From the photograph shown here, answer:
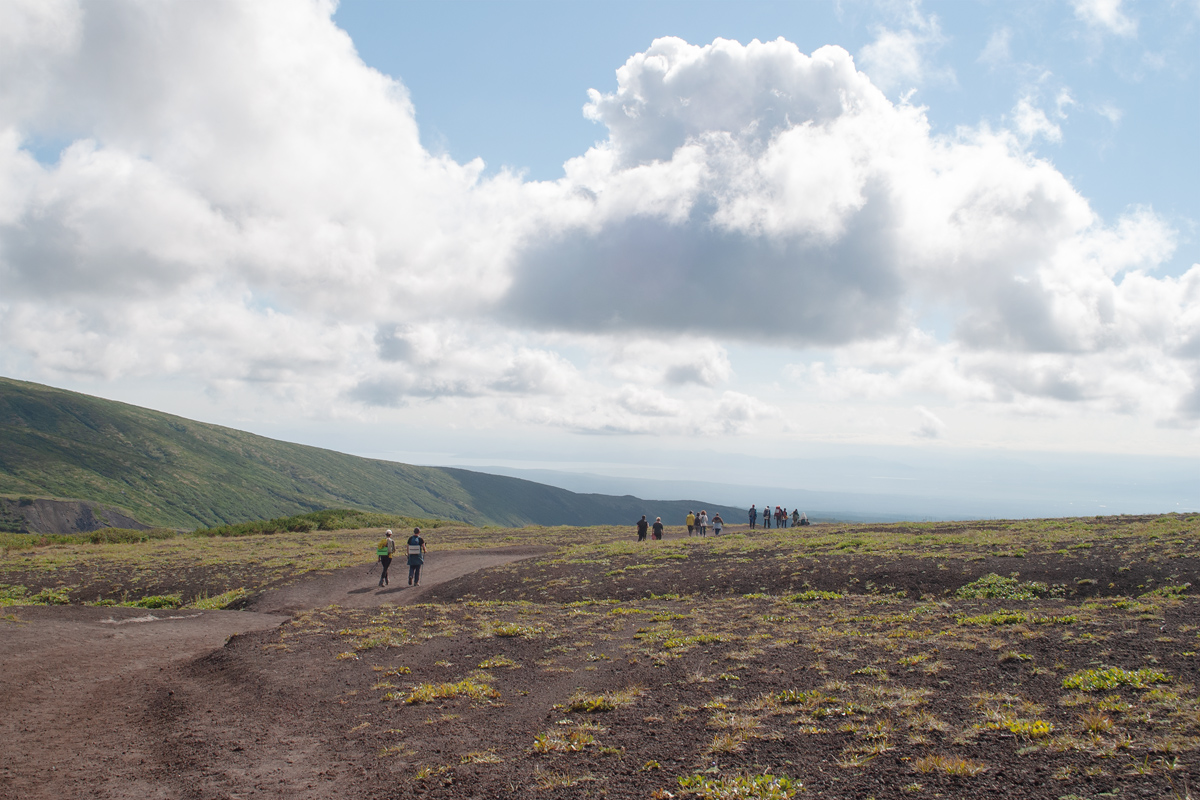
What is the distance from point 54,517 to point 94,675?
142m

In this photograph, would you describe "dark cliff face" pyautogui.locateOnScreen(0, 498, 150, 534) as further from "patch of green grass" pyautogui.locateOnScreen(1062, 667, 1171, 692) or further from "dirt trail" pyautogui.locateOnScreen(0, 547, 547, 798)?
"patch of green grass" pyautogui.locateOnScreen(1062, 667, 1171, 692)

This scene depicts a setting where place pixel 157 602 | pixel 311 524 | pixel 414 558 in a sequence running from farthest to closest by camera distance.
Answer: pixel 311 524 < pixel 414 558 < pixel 157 602

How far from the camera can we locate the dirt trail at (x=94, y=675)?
29.4 ft

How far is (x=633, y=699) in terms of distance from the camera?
1058cm

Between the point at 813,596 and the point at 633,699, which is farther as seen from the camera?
the point at 813,596

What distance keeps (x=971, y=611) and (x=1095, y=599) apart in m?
3.90

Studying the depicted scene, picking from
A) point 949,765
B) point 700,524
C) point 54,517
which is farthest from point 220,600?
point 54,517

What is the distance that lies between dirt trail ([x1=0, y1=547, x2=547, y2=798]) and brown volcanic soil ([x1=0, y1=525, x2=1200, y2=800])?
0.22ft

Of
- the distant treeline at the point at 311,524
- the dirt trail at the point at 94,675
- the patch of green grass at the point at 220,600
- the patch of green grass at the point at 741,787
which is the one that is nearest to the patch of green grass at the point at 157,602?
the patch of green grass at the point at 220,600

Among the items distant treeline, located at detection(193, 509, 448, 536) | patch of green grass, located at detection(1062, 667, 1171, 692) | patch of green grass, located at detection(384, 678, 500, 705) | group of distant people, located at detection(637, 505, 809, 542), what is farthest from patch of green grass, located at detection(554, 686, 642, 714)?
distant treeline, located at detection(193, 509, 448, 536)

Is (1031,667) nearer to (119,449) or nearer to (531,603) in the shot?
(531,603)

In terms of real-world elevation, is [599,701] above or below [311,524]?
above

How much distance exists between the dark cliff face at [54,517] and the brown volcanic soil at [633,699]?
124 m

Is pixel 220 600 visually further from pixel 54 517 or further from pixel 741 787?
pixel 54 517
